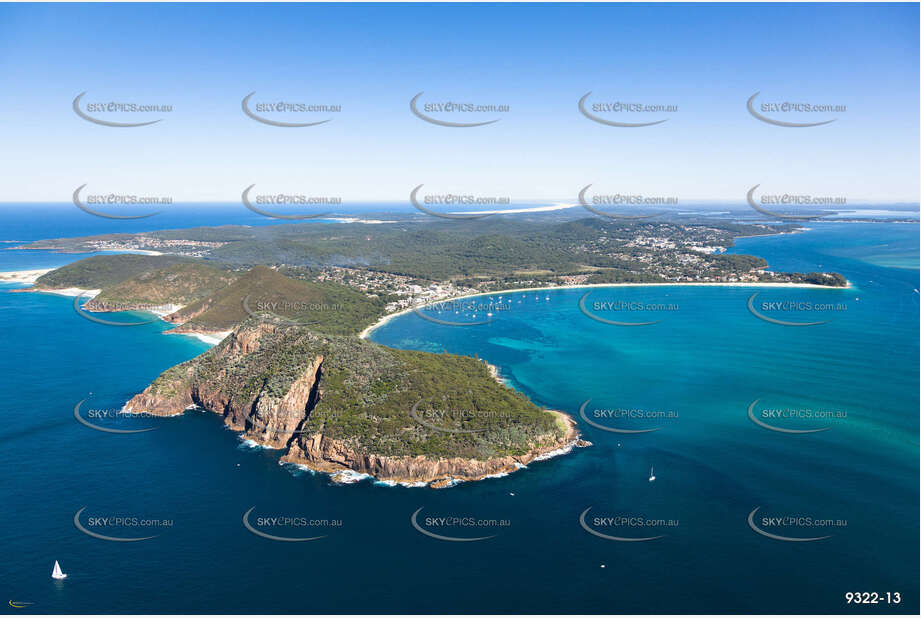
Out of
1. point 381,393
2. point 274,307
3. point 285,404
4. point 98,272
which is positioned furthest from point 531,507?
point 98,272

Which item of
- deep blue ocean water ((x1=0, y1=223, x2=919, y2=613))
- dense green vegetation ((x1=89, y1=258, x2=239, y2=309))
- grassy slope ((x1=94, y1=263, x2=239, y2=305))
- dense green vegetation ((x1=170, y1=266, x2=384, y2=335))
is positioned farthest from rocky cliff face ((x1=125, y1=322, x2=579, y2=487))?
grassy slope ((x1=94, y1=263, x2=239, y2=305))

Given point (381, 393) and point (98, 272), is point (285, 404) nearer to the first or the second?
point (381, 393)

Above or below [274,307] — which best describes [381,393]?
below

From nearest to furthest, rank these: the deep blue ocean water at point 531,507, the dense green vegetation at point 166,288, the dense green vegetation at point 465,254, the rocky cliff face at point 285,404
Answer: the deep blue ocean water at point 531,507 < the rocky cliff face at point 285,404 < the dense green vegetation at point 166,288 < the dense green vegetation at point 465,254

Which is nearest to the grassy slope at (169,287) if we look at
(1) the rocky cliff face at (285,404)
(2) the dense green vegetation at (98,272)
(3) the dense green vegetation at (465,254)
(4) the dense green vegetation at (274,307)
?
(2) the dense green vegetation at (98,272)

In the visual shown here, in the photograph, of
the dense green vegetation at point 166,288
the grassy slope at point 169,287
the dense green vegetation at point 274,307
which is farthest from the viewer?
the grassy slope at point 169,287

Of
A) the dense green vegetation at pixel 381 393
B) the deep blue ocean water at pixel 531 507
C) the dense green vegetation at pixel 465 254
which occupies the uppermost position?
the dense green vegetation at pixel 465 254

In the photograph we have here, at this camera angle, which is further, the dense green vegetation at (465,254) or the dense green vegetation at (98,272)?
the dense green vegetation at (465,254)

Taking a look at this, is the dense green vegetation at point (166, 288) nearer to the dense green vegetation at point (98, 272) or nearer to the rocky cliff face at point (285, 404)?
the dense green vegetation at point (98, 272)
